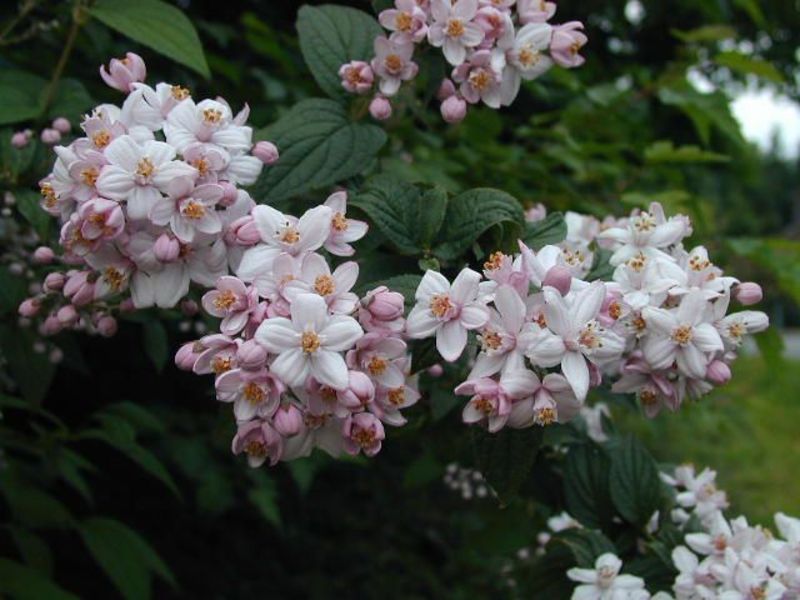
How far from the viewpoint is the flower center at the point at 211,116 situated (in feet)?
4.27

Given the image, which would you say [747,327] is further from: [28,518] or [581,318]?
[28,518]

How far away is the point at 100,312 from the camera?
1.46m

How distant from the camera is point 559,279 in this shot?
1.17 m

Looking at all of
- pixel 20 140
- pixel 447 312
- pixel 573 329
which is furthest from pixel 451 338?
pixel 20 140

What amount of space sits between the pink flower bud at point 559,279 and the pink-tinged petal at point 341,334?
27 centimetres

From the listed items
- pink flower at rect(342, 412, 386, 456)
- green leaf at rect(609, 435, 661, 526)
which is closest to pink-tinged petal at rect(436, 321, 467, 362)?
pink flower at rect(342, 412, 386, 456)

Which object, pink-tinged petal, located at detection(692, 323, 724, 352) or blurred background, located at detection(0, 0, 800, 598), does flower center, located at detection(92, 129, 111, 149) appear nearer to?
blurred background, located at detection(0, 0, 800, 598)

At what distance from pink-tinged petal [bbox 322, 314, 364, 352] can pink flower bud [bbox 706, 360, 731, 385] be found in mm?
541

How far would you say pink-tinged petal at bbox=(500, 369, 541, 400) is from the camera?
1135 mm

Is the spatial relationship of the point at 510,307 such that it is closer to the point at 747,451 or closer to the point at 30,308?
the point at 30,308

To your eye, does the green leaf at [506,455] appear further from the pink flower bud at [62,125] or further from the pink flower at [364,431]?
the pink flower bud at [62,125]

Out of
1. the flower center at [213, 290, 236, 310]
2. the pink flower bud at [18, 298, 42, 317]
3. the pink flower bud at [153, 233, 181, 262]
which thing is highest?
the flower center at [213, 290, 236, 310]

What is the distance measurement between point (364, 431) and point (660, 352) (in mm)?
440

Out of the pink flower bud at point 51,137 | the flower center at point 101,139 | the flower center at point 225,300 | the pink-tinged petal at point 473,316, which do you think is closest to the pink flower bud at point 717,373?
the pink-tinged petal at point 473,316
